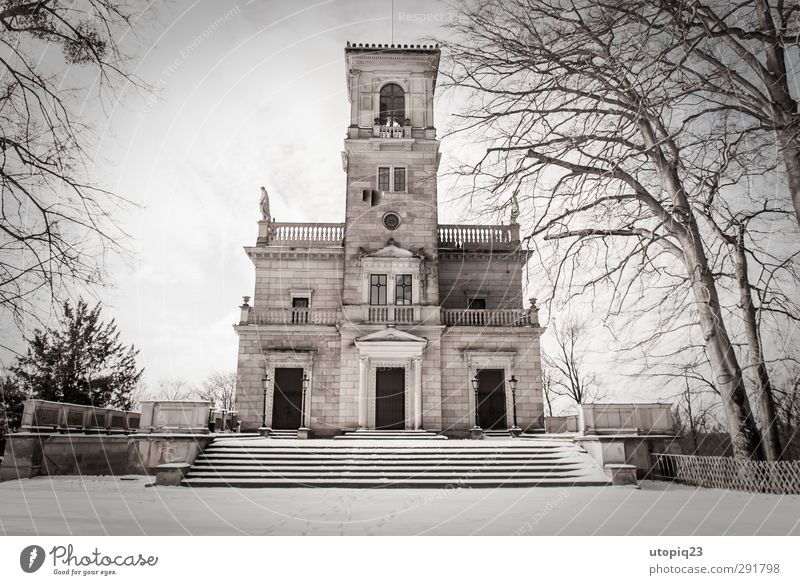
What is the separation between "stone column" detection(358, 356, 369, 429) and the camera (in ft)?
61.2

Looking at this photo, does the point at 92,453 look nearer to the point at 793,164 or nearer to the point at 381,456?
the point at 381,456

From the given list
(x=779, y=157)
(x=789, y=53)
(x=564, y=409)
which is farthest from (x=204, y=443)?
(x=564, y=409)

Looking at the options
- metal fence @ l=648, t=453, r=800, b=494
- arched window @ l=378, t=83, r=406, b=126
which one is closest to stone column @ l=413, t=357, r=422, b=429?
metal fence @ l=648, t=453, r=800, b=494

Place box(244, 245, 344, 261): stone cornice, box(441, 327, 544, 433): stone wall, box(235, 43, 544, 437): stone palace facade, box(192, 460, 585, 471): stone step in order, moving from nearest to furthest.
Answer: box(192, 460, 585, 471): stone step → box(235, 43, 544, 437): stone palace facade → box(441, 327, 544, 433): stone wall → box(244, 245, 344, 261): stone cornice

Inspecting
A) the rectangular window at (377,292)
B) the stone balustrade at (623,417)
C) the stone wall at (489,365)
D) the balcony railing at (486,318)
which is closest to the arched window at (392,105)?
the rectangular window at (377,292)

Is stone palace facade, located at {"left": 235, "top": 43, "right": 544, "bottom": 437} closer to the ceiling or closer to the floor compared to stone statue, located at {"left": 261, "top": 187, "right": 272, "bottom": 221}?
closer to the floor

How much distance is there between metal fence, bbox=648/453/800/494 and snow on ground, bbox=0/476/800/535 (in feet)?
2.08

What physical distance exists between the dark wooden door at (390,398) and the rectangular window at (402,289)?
2888 millimetres

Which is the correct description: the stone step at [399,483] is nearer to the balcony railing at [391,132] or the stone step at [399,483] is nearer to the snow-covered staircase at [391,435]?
the snow-covered staircase at [391,435]

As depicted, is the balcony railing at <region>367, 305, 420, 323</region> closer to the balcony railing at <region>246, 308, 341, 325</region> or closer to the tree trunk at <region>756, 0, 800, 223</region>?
the balcony railing at <region>246, 308, 341, 325</region>

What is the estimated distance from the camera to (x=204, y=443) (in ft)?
38.5

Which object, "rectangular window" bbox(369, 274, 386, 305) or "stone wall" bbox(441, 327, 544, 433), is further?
"rectangular window" bbox(369, 274, 386, 305)

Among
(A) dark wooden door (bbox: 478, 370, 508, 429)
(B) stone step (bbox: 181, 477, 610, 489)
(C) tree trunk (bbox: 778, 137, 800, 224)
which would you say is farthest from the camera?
(A) dark wooden door (bbox: 478, 370, 508, 429)
